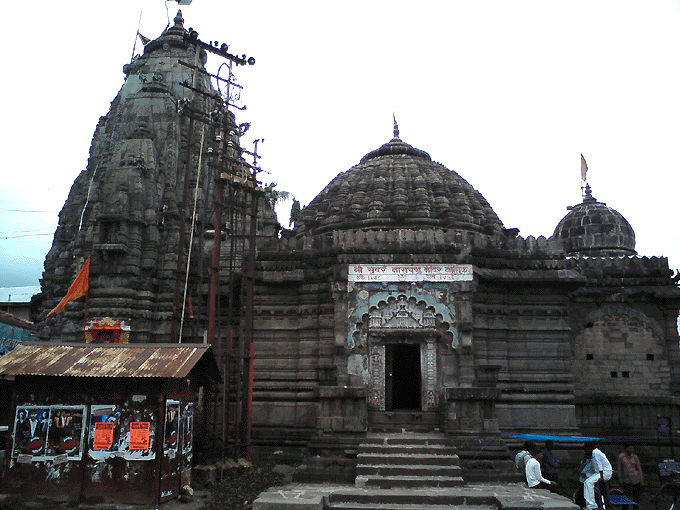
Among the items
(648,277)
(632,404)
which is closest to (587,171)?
(648,277)

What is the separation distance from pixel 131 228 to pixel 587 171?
2195 cm

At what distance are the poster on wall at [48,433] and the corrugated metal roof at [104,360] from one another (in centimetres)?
82

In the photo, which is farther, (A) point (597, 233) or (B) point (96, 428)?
(A) point (597, 233)

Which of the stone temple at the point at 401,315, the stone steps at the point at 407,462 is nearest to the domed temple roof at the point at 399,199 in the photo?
the stone temple at the point at 401,315

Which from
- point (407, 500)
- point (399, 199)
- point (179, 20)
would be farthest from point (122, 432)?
point (179, 20)

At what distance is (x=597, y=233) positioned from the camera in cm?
2552

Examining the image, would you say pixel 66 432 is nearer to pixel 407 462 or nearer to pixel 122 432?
pixel 122 432

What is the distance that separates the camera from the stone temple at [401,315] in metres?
17.6

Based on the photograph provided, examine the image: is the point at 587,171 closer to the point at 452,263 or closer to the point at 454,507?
the point at 452,263

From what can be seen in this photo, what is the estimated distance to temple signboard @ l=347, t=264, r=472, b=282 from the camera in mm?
18422

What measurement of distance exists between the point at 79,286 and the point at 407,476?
14019 mm

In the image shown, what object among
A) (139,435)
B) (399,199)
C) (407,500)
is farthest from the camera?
(399,199)

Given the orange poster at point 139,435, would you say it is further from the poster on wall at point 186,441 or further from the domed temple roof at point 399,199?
the domed temple roof at point 399,199

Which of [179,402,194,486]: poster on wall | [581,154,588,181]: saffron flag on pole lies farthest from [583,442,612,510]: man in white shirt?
[581,154,588,181]: saffron flag on pole
